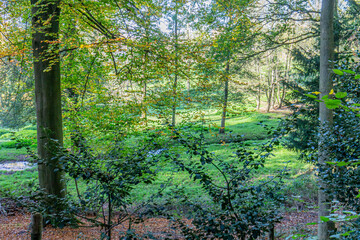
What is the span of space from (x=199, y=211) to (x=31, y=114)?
13.2 metres

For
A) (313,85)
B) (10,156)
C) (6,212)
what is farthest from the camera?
(10,156)

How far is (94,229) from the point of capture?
6.24 m

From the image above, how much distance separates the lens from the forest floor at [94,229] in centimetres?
516

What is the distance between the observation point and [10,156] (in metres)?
16.3

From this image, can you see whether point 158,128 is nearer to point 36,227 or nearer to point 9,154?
point 36,227

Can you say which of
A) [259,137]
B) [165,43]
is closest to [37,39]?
[165,43]

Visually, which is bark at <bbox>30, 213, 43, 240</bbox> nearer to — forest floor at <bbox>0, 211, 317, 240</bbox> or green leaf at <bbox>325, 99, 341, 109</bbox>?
forest floor at <bbox>0, 211, 317, 240</bbox>

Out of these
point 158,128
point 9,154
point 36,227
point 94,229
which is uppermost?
point 158,128

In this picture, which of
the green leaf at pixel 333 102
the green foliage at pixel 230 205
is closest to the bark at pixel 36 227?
the green foliage at pixel 230 205

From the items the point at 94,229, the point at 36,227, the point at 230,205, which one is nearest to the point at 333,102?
the point at 230,205

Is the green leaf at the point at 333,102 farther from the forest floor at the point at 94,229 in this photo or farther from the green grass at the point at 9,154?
the green grass at the point at 9,154

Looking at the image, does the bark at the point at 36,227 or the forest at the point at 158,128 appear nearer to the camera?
the bark at the point at 36,227

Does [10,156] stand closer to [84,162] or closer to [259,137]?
[259,137]

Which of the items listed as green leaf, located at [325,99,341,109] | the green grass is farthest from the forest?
the green grass
